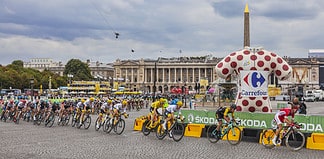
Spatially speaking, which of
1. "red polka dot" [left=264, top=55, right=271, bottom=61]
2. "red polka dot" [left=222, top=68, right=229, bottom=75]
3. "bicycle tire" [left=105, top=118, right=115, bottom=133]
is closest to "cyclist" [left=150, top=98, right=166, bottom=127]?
"bicycle tire" [left=105, top=118, right=115, bottom=133]

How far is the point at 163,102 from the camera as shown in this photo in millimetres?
16969

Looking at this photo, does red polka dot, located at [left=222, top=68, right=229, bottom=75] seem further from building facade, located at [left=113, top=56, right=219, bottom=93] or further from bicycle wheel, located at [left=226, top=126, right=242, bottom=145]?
building facade, located at [left=113, top=56, right=219, bottom=93]

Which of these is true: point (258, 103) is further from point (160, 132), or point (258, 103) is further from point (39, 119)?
point (39, 119)

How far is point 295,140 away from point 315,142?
2.93 ft

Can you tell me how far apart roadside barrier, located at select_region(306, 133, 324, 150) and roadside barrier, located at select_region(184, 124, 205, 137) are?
4643 mm

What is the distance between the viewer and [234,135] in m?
14.8

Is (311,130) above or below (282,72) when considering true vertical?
below

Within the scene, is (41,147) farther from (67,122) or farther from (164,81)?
(164,81)

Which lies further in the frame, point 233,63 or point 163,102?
point 233,63

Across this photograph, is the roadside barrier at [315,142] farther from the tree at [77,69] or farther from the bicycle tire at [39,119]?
the tree at [77,69]

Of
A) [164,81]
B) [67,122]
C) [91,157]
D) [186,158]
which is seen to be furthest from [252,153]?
[164,81]

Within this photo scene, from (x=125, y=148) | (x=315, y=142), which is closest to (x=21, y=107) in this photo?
(x=125, y=148)

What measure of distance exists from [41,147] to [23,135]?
4334 millimetres

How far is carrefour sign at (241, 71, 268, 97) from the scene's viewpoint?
1803 cm
